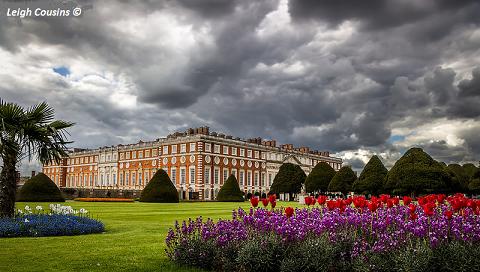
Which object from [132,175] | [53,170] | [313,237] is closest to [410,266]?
[313,237]

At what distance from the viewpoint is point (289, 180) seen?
2488 inches

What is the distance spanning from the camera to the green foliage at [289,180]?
63031 millimetres

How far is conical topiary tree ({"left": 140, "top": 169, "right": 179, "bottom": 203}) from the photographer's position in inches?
1739

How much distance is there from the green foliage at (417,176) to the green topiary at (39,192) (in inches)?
1298

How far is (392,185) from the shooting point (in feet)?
155

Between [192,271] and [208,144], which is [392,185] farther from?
[192,271]

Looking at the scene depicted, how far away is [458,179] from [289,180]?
846 inches

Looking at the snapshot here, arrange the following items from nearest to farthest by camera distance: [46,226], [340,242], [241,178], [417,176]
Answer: [340,242] < [46,226] < [417,176] < [241,178]

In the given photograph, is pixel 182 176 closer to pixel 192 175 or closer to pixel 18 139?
pixel 192 175

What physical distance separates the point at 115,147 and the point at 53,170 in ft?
78.6

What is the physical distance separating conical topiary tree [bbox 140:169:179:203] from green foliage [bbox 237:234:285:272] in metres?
38.1

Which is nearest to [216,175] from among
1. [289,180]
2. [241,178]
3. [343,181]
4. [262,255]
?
[241,178]

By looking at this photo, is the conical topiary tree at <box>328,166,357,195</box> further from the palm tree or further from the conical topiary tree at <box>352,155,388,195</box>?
the palm tree

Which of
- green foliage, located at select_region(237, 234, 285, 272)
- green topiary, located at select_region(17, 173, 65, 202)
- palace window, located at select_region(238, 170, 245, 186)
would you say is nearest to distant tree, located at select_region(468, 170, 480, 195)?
palace window, located at select_region(238, 170, 245, 186)
